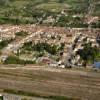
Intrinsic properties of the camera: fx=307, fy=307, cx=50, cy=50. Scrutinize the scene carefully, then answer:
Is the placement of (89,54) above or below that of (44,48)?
below

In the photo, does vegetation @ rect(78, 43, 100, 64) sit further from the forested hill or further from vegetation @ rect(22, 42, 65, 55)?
the forested hill

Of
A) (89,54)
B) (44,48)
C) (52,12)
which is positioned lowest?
(89,54)

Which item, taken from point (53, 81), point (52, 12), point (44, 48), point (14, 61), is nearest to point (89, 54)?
point (44, 48)

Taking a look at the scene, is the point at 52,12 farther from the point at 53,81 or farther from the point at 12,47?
the point at 53,81

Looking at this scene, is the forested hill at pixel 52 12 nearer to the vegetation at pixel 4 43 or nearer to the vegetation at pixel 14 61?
the vegetation at pixel 4 43

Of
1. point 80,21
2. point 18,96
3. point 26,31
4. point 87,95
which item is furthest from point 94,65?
point 80,21

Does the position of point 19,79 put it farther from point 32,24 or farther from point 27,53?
point 32,24

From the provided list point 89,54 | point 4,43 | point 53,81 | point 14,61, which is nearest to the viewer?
point 53,81

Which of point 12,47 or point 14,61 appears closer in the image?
point 14,61
